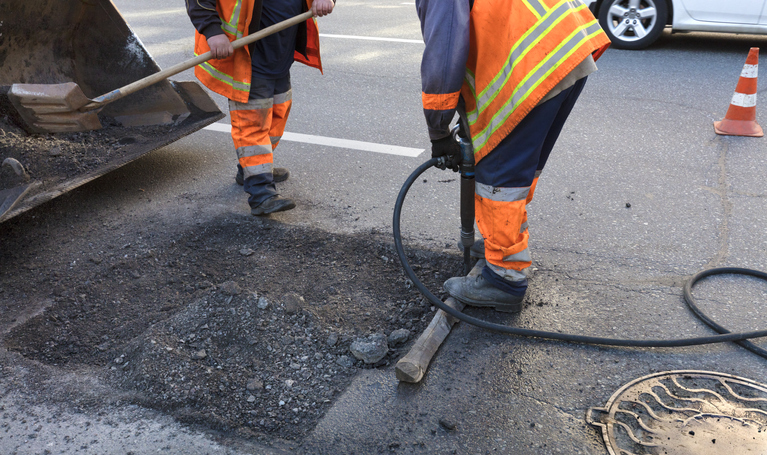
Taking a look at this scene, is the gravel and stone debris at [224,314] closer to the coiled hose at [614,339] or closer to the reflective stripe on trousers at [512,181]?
the coiled hose at [614,339]

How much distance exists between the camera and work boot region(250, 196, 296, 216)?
3.28m

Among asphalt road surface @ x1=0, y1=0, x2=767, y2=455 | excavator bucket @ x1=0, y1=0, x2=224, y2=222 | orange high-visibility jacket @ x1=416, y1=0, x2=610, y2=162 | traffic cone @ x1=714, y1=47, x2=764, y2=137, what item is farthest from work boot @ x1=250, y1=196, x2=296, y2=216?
traffic cone @ x1=714, y1=47, x2=764, y2=137

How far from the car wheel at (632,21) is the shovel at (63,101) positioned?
427cm

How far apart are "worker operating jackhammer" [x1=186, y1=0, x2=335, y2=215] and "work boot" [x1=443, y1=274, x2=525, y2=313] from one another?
4.24 ft

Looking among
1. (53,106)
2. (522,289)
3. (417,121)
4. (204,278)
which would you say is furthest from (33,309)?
(417,121)

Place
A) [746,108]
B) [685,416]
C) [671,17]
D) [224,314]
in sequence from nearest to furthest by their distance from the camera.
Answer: [685,416] → [224,314] → [746,108] → [671,17]

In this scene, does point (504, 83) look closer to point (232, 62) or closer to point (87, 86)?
point (232, 62)

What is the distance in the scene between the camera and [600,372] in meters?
2.13

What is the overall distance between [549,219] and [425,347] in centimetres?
139

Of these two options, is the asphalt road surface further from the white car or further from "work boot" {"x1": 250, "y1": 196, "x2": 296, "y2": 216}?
the white car

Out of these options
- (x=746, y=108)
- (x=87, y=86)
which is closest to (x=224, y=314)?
(x=87, y=86)

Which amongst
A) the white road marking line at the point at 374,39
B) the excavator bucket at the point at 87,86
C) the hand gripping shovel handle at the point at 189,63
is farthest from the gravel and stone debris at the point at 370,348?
the white road marking line at the point at 374,39

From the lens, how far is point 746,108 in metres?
4.10

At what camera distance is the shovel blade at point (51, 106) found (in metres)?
3.18
